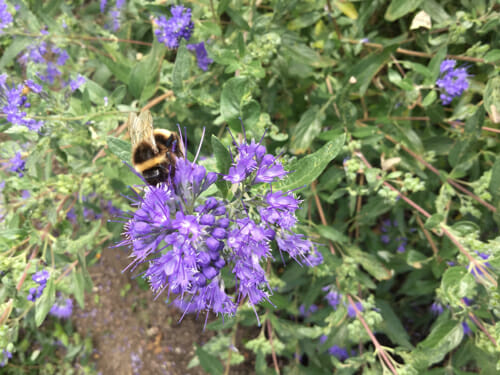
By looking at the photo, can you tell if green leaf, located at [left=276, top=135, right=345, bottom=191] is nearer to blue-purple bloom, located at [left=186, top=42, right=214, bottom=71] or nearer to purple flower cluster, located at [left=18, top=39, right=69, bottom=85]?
blue-purple bloom, located at [left=186, top=42, right=214, bottom=71]

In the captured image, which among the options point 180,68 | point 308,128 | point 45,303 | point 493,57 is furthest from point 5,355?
point 493,57

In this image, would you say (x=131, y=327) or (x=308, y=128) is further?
(x=131, y=327)

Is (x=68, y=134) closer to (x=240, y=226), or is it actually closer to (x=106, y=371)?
(x=240, y=226)

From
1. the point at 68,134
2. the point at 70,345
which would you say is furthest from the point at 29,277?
the point at 70,345

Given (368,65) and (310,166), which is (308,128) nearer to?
(368,65)

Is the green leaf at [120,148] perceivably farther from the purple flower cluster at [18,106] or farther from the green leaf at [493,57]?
the green leaf at [493,57]
